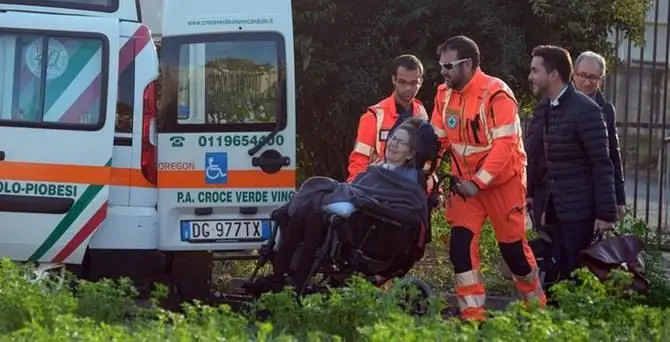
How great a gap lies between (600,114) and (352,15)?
141 inches

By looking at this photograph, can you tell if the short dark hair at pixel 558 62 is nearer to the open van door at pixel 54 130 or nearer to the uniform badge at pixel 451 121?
the uniform badge at pixel 451 121

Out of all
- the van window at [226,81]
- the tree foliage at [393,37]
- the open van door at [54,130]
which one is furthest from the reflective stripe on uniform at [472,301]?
the tree foliage at [393,37]

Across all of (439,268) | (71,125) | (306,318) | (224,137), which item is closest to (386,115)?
(224,137)

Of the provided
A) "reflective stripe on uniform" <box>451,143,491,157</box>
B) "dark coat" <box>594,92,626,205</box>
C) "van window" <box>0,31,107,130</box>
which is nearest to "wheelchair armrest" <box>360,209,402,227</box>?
"reflective stripe on uniform" <box>451,143,491,157</box>

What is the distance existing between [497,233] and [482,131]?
1.93ft

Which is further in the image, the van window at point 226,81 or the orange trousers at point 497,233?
the van window at point 226,81

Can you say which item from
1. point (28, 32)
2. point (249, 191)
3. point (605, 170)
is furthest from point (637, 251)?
point (28, 32)

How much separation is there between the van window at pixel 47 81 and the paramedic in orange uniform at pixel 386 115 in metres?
1.59

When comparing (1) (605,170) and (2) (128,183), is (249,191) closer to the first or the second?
(2) (128,183)

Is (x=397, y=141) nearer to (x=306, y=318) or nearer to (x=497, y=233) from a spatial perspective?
(x=497, y=233)

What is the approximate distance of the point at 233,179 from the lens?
330 inches

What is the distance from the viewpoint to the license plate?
8.40m

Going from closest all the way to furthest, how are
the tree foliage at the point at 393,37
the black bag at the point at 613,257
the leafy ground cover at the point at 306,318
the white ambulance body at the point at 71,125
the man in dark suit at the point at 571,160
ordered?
1. the leafy ground cover at the point at 306,318
2. the black bag at the point at 613,257
3. the man in dark suit at the point at 571,160
4. the white ambulance body at the point at 71,125
5. the tree foliage at the point at 393,37

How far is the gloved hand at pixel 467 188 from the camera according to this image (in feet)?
25.1
